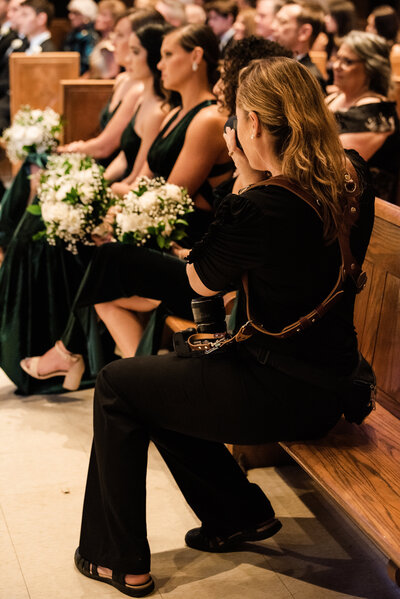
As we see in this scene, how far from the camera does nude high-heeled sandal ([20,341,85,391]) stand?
12.5 ft

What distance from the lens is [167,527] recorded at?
2.92 metres

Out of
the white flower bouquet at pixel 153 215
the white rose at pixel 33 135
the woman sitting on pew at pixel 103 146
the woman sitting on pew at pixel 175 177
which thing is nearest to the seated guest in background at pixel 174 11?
the woman sitting on pew at pixel 103 146

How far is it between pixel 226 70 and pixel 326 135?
4.12ft

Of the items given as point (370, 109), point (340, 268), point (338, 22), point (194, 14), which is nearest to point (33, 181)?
point (370, 109)

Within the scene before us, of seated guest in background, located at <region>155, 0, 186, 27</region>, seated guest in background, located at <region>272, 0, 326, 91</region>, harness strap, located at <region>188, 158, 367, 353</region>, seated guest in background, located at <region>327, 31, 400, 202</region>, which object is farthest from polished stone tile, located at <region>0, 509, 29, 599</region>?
seated guest in background, located at <region>155, 0, 186, 27</region>

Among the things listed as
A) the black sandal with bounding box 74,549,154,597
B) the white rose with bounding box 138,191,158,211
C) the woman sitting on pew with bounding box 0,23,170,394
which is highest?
the white rose with bounding box 138,191,158,211

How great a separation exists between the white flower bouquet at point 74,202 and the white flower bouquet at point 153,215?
0.23 meters

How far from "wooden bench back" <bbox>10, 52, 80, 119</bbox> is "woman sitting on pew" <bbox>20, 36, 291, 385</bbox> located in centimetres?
336

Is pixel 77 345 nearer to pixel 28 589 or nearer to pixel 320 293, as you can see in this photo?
pixel 28 589

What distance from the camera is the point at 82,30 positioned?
10.2m

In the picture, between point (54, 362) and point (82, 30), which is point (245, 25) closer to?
point (82, 30)

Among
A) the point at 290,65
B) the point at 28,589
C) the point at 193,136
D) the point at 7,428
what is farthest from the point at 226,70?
the point at 28,589

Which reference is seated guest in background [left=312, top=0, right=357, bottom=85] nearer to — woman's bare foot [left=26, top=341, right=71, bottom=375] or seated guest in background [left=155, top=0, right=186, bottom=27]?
seated guest in background [left=155, top=0, right=186, bottom=27]

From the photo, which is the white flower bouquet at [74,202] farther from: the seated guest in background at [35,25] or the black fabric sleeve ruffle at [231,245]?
the seated guest in background at [35,25]
